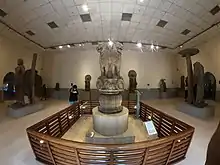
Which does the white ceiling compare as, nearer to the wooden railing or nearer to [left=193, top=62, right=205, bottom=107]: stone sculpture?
[left=193, top=62, right=205, bottom=107]: stone sculpture

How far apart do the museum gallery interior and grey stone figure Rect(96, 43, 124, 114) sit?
0.09 ft

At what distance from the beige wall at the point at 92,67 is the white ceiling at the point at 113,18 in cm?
293

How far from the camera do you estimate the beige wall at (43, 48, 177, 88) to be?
12.3m

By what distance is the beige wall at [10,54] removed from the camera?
9.41 m

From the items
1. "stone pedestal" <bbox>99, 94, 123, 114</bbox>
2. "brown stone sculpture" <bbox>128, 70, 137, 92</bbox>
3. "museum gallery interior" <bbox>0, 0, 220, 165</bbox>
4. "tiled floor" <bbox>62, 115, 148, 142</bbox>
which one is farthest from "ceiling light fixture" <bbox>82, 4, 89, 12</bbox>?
"brown stone sculpture" <bbox>128, 70, 137, 92</bbox>

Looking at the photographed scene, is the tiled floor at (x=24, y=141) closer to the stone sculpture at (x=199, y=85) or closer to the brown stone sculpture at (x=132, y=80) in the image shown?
the stone sculpture at (x=199, y=85)

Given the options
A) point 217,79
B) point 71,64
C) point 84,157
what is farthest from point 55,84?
point 84,157

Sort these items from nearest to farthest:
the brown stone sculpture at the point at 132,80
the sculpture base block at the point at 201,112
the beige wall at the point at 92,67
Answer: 1. the sculpture base block at the point at 201,112
2. the beige wall at the point at 92,67
3. the brown stone sculpture at the point at 132,80

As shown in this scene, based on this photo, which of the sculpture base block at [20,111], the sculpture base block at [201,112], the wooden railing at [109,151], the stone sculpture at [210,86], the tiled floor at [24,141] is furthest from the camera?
the stone sculpture at [210,86]

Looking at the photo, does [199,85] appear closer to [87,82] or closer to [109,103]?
[109,103]

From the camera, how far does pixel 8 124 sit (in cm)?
625

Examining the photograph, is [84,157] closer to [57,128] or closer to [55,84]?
[57,128]

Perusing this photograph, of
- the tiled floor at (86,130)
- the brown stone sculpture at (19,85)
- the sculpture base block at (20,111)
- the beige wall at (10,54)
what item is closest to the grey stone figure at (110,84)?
the tiled floor at (86,130)

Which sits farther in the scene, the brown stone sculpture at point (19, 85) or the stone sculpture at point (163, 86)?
the stone sculpture at point (163, 86)
